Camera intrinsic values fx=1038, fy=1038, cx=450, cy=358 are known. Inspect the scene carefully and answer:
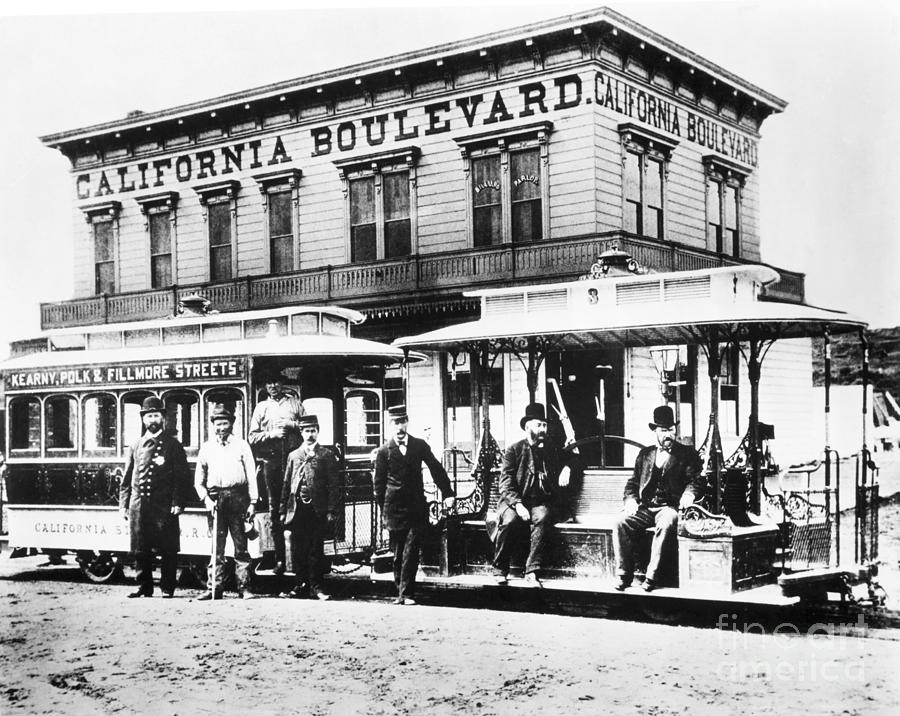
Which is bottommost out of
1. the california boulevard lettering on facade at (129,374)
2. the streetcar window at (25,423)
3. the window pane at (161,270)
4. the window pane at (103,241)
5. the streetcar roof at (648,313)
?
the streetcar window at (25,423)

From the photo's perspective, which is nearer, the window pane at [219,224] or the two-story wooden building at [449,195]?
the two-story wooden building at [449,195]

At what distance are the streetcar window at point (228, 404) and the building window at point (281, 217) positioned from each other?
28.5 ft

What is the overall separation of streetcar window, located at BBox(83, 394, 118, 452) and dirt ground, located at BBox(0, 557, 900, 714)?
7.96 ft

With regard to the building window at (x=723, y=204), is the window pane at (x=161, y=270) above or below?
below

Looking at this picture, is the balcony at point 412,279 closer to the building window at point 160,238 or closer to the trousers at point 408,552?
the building window at point 160,238

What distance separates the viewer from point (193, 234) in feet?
68.5

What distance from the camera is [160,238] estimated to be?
69.5ft

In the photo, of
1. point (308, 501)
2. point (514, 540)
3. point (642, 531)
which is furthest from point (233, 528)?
point (642, 531)

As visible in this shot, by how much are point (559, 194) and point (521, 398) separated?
11.2 feet

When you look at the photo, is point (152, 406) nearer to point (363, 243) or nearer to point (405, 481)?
point (405, 481)

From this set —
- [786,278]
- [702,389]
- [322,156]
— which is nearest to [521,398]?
[702,389]

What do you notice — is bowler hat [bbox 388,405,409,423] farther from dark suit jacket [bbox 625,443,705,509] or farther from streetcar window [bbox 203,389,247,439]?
dark suit jacket [bbox 625,443,705,509]

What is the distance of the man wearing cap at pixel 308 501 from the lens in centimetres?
1060

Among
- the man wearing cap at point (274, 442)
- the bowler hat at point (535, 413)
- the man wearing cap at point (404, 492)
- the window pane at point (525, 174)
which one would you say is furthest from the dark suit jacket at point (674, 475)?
the window pane at point (525, 174)
